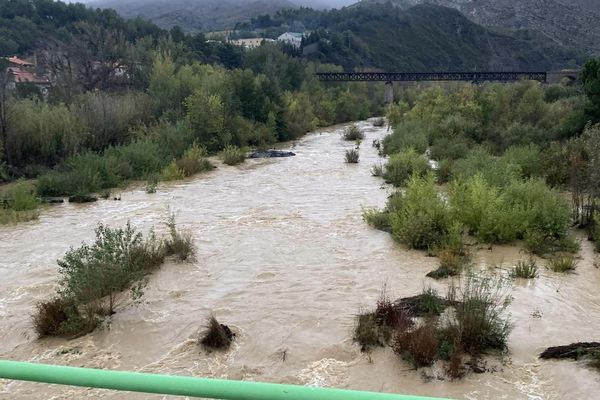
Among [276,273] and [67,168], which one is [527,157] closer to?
[276,273]

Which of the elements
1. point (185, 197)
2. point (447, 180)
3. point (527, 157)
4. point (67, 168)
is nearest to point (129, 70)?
point (67, 168)

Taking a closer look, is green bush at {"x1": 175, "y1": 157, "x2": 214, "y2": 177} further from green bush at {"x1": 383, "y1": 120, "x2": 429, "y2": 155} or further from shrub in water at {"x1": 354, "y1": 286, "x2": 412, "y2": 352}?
shrub in water at {"x1": 354, "y1": 286, "x2": 412, "y2": 352}

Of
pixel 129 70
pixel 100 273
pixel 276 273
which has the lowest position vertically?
pixel 276 273

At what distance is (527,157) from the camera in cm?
1648

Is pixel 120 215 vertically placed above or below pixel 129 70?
below

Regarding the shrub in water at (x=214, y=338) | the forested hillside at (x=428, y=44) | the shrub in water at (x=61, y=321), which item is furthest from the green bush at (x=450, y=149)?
the forested hillside at (x=428, y=44)

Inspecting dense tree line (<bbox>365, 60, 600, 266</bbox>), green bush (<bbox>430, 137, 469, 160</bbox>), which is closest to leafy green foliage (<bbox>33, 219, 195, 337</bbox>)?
dense tree line (<bbox>365, 60, 600, 266</bbox>)

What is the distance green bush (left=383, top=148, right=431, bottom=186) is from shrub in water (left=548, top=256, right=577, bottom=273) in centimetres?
814

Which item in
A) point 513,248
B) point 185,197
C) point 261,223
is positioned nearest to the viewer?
point 513,248

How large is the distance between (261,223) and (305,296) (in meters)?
4.77

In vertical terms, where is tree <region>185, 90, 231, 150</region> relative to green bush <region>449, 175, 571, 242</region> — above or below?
above

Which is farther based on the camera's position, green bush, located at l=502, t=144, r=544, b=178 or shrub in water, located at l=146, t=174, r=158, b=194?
shrub in water, located at l=146, t=174, r=158, b=194

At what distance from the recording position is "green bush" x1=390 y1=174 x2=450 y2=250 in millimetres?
10969

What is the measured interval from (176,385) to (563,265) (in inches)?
367
